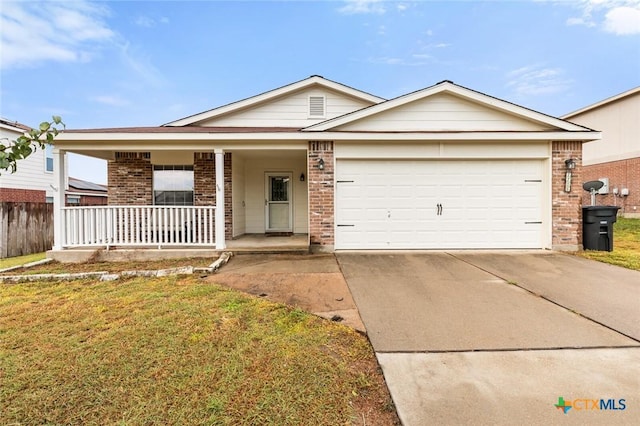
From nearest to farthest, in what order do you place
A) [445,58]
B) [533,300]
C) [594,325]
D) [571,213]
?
[594,325] → [533,300] → [571,213] → [445,58]

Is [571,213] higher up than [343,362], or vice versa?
[571,213]

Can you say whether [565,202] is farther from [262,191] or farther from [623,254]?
[262,191]

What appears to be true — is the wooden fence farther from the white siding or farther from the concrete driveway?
the concrete driveway

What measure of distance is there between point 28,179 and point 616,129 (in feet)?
108

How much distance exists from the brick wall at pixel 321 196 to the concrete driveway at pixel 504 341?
2.18 metres

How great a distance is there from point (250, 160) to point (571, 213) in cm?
923

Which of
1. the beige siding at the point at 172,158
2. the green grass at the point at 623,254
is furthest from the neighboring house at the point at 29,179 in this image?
the green grass at the point at 623,254

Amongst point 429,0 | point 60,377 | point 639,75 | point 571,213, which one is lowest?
point 60,377

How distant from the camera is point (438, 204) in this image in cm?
819

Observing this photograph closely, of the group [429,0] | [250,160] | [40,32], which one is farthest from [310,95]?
[40,32]

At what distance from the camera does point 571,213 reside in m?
7.89

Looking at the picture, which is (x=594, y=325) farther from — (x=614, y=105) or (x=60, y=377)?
(x=614, y=105)

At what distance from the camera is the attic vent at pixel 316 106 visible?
35.5 feet

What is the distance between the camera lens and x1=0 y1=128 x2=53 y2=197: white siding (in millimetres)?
15023
